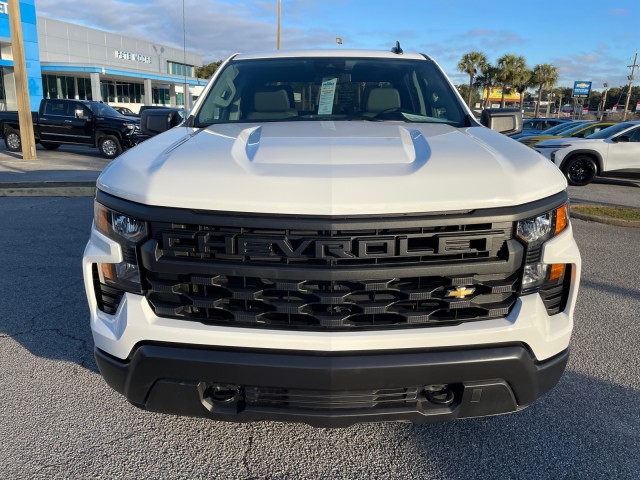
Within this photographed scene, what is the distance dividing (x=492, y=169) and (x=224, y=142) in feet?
4.05

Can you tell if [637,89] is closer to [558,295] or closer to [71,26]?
[71,26]

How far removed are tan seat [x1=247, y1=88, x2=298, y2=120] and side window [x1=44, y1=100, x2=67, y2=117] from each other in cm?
1521

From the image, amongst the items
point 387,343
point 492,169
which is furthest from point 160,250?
point 492,169

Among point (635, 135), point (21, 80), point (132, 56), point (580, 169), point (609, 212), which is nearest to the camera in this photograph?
point (609, 212)

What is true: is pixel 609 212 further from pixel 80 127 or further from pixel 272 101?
pixel 80 127

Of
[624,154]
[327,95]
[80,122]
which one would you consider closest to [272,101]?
[327,95]

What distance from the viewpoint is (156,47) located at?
177 ft

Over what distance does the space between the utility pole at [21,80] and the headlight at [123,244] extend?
14230mm

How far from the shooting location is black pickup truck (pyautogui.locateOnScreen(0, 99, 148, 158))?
1567cm

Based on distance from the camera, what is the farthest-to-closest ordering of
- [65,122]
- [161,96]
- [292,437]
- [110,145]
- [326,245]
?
[161,96] → [65,122] → [110,145] → [292,437] → [326,245]

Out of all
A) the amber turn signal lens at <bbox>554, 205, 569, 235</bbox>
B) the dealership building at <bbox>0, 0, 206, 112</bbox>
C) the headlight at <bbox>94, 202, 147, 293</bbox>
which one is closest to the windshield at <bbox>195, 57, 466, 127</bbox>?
the amber turn signal lens at <bbox>554, 205, 569, 235</bbox>

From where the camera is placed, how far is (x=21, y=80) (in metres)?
14.0

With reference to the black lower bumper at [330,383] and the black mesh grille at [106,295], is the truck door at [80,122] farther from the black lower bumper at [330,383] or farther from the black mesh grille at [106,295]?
the black lower bumper at [330,383]

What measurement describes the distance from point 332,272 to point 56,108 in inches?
686
